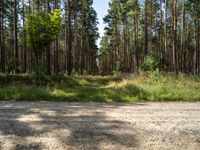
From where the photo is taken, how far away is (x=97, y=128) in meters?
7.68

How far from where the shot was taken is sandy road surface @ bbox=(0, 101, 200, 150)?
6.80 meters

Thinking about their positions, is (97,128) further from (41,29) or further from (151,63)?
(151,63)

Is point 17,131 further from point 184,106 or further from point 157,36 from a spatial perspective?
point 157,36

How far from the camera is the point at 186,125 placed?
8.10 meters

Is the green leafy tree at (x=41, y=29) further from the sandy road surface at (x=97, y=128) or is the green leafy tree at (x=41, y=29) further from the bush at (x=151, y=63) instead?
the sandy road surface at (x=97, y=128)

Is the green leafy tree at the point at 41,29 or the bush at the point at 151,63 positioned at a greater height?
the green leafy tree at the point at 41,29

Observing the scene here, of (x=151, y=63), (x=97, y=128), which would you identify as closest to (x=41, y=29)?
(x=151, y=63)

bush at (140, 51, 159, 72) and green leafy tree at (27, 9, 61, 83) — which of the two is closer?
green leafy tree at (27, 9, 61, 83)

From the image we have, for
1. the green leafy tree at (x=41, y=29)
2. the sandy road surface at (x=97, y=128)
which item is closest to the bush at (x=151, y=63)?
the green leafy tree at (x=41, y=29)

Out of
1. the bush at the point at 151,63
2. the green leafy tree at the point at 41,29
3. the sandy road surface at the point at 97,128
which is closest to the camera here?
the sandy road surface at the point at 97,128

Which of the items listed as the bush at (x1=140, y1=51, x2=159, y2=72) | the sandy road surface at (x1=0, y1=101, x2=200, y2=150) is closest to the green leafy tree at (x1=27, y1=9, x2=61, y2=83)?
the bush at (x1=140, y1=51, x2=159, y2=72)

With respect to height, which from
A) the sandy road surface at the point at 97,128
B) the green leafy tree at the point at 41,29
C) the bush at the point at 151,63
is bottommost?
the sandy road surface at the point at 97,128

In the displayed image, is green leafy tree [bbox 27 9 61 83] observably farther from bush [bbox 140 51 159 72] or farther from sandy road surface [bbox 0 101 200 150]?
sandy road surface [bbox 0 101 200 150]

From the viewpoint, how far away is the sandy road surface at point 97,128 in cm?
680
